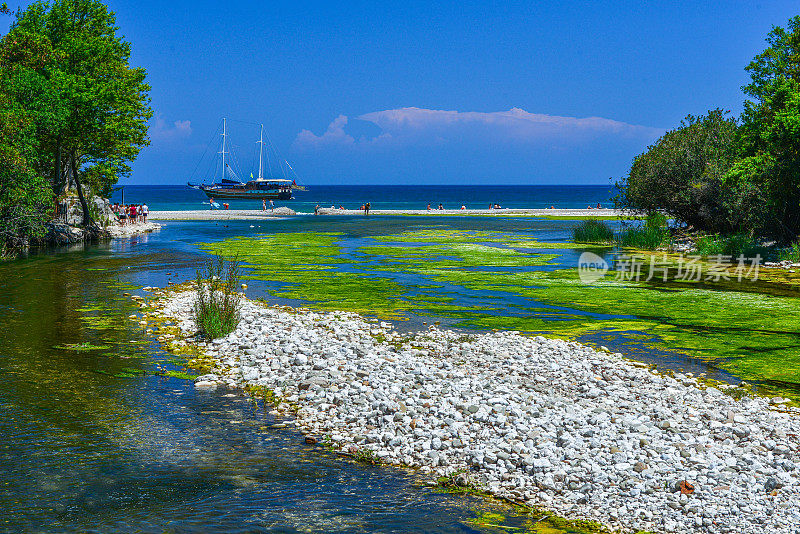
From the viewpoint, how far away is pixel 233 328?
18.0 meters

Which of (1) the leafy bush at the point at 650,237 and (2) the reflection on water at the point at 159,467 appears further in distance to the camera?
(1) the leafy bush at the point at 650,237

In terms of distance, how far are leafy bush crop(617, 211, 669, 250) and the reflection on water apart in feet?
126

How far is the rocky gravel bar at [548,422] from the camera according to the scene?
8.62 meters

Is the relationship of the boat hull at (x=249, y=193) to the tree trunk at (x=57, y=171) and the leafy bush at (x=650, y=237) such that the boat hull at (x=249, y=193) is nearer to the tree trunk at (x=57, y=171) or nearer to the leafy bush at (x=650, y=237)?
the tree trunk at (x=57, y=171)

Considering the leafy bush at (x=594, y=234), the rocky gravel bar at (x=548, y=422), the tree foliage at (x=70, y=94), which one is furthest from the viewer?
the leafy bush at (x=594, y=234)

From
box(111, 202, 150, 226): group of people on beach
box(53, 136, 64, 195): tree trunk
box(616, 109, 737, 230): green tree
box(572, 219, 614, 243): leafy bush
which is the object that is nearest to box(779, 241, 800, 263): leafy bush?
box(616, 109, 737, 230): green tree

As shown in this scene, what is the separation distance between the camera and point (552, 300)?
25656mm

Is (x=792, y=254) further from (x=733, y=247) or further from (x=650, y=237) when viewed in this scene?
(x=650, y=237)

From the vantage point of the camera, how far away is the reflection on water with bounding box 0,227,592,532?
841cm

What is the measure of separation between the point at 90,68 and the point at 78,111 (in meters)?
4.68

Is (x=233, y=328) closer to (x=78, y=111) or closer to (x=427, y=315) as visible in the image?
(x=427, y=315)

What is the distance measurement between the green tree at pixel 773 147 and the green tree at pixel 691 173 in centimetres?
395

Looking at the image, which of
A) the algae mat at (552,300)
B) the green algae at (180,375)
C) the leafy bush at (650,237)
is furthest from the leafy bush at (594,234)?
the green algae at (180,375)

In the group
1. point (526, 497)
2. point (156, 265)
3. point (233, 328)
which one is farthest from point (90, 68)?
point (526, 497)
